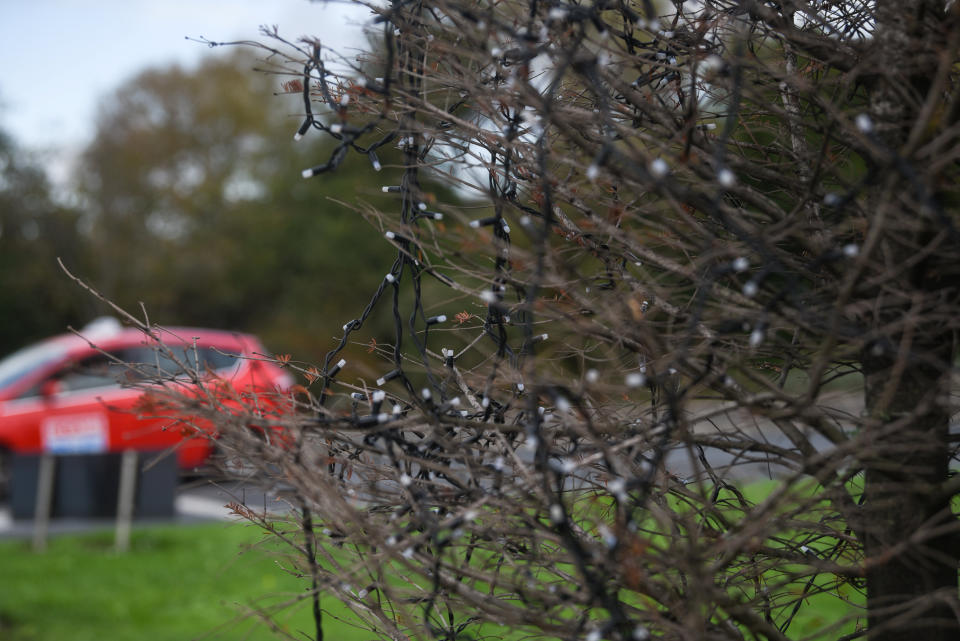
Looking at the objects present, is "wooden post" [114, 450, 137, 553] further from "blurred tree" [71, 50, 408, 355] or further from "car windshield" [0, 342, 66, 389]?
"blurred tree" [71, 50, 408, 355]

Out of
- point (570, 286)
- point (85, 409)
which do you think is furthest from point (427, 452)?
point (85, 409)

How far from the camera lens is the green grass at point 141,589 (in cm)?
638

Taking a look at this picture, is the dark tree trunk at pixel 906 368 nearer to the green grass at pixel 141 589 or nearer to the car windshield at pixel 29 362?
the green grass at pixel 141 589

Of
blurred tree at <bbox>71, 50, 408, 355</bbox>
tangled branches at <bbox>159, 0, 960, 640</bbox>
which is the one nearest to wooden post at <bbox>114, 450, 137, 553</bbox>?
tangled branches at <bbox>159, 0, 960, 640</bbox>

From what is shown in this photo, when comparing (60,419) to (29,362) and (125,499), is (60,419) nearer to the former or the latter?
(29,362)

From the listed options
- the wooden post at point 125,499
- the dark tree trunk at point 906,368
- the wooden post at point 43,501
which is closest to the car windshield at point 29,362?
the wooden post at point 43,501

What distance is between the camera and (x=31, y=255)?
80.3 ft

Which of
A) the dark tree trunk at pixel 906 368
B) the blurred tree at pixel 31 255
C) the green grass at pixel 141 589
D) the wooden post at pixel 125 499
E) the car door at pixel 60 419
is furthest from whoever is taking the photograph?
the blurred tree at pixel 31 255

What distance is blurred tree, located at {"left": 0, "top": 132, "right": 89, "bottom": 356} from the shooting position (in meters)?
23.6

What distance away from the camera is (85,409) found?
34.7 feet

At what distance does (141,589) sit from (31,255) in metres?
19.9

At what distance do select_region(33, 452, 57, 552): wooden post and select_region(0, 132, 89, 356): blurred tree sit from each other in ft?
52.5

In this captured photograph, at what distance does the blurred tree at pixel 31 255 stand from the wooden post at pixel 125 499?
1615 cm

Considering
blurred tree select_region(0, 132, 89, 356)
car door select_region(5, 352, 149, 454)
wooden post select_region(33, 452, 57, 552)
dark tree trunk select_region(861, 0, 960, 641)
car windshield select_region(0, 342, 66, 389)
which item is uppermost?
blurred tree select_region(0, 132, 89, 356)
